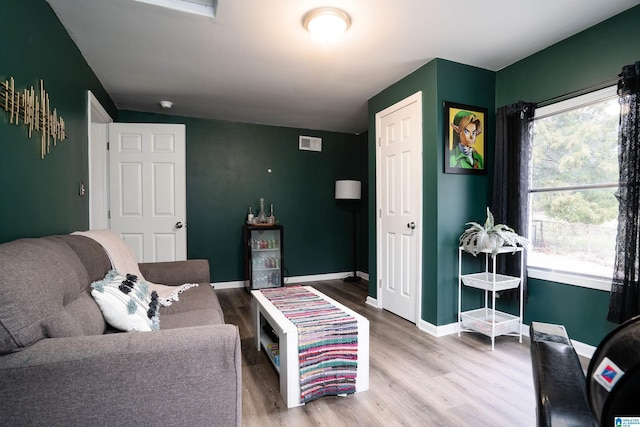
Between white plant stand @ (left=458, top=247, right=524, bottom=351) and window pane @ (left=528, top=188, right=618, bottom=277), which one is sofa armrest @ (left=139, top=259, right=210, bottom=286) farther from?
window pane @ (left=528, top=188, right=618, bottom=277)

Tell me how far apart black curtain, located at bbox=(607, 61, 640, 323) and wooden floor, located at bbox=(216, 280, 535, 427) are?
0.71m

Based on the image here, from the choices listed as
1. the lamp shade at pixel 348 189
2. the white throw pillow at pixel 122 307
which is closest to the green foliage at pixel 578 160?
the lamp shade at pixel 348 189

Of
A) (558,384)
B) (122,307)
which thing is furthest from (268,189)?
(558,384)

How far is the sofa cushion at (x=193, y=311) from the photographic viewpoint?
1.78 metres

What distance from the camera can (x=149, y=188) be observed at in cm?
371

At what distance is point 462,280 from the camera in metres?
2.82

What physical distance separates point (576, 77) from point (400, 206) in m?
1.69

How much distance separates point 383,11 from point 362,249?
3740 mm

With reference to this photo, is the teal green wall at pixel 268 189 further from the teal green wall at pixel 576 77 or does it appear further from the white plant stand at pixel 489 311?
the teal green wall at pixel 576 77

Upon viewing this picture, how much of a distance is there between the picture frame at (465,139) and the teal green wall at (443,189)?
0.05 metres

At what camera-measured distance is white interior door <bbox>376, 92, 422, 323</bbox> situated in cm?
306

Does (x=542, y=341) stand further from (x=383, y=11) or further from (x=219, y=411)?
(x=383, y=11)

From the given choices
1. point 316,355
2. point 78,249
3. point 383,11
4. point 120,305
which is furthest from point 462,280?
point 78,249

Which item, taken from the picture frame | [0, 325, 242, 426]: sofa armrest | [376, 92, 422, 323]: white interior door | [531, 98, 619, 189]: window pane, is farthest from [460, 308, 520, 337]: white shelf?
[0, 325, 242, 426]: sofa armrest
